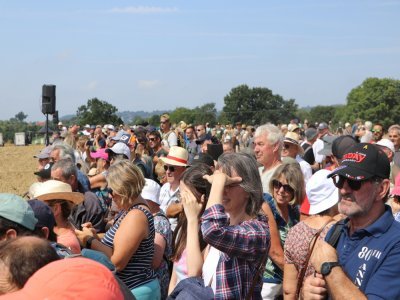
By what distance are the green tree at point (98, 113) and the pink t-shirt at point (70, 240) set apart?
128 feet

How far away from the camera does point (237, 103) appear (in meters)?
100

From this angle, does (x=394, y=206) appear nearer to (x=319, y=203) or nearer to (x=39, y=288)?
(x=319, y=203)

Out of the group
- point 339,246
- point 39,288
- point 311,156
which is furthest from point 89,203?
point 311,156

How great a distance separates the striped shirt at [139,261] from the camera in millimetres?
4766

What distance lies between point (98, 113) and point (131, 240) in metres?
40.0

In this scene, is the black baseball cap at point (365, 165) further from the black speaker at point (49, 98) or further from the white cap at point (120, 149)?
the black speaker at point (49, 98)

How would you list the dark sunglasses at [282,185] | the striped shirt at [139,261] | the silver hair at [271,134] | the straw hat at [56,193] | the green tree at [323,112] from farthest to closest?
the green tree at [323,112]
the silver hair at [271,134]
the dark sunglasses at [282,185]
the straw hat at [56,193]
the striped shirt at [139,261]

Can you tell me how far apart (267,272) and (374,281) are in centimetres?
200

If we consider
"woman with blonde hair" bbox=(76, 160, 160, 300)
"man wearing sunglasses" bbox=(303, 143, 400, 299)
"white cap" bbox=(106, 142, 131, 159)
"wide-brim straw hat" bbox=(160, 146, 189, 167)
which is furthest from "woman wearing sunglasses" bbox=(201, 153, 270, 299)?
"white cap" bbox=(106, 142, 131, 159)

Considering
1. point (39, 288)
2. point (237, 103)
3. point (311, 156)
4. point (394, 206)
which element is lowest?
point (237, 103)

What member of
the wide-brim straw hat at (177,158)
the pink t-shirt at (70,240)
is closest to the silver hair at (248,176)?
the pink t-shirt at (70,240)

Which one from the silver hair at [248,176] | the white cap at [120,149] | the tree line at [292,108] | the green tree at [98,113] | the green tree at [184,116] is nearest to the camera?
the silver hair at [248,176]

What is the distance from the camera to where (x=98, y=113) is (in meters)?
44.0

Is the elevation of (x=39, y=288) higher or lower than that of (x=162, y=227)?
higher
